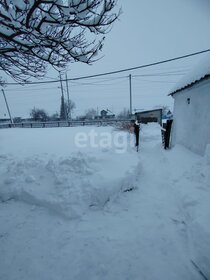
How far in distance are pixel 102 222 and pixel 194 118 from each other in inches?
203

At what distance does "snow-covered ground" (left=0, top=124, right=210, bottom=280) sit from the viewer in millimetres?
2152

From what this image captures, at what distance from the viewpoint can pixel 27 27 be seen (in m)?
2.99

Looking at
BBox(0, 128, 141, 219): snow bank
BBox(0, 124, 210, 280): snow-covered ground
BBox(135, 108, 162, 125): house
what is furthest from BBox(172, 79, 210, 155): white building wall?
BBox(135, 108, 162, 125): house

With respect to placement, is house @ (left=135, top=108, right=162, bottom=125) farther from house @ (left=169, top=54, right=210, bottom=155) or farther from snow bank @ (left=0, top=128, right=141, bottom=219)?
snow bank @ (left=0, top=128, right=141, bottom=219)

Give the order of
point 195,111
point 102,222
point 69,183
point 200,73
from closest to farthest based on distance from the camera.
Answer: point 102,222, point 69,183, point 200,73, point 195,111

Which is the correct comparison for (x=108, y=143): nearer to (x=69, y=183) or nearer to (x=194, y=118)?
(x=194, y=118)

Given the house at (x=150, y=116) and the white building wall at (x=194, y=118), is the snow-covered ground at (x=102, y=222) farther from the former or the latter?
the house at (x=150, y=116)

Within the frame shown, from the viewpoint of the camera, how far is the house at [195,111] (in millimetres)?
5082

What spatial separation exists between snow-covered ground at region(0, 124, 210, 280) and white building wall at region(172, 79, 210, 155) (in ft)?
4.02

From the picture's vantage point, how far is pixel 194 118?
6066mm

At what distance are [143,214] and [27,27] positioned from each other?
425 cm

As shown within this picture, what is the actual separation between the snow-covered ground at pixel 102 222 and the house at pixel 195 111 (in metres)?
1.30

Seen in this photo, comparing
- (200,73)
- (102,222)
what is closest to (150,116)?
(200,73)

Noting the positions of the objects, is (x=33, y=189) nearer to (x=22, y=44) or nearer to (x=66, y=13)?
(x=22, y=44)
